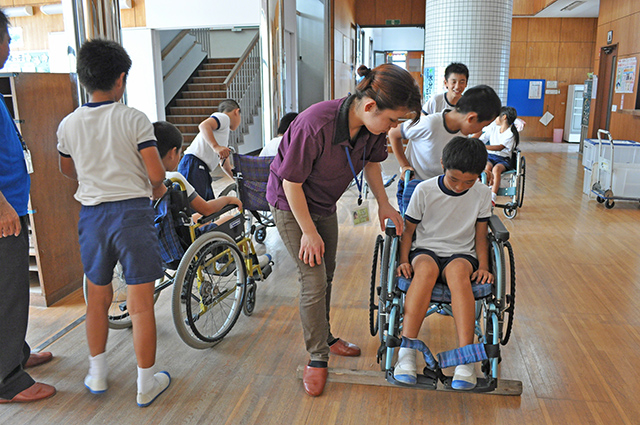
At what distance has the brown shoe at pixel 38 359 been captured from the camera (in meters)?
2.13

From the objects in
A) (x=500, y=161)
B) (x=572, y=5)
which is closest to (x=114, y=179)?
(x=500, y=161)

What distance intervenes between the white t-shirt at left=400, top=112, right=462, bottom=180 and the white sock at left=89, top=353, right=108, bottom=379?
173cm

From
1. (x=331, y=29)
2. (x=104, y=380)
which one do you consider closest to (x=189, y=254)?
(x=104, y=380)

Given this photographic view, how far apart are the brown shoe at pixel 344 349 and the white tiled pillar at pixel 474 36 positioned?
4.66 metres

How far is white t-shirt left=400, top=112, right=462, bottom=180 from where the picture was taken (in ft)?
8.39

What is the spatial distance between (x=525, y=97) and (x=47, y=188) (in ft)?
36.9

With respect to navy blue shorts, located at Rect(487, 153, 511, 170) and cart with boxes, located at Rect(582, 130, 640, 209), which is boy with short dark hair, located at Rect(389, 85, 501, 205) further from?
cart with boxes, located at Rect(582, 130, 640, 209)

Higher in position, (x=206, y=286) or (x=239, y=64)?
(x=239, y=64)

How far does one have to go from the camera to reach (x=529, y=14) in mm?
10945

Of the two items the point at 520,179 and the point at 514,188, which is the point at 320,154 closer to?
the point at 514,188

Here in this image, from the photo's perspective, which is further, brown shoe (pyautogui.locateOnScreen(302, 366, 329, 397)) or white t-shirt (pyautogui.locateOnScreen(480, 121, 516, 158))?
white t-shirt (pyautogui.locateOnScreen(480, 121, 516, 158))

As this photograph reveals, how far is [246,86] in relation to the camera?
8883mm

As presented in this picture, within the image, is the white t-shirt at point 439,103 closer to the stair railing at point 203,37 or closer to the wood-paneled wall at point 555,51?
the stair railing at point 203,37

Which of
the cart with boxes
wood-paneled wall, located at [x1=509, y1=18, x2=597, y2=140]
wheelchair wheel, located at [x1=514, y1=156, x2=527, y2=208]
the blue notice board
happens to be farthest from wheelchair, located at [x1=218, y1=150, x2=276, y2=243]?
wood-paneled wall, located at [x1=509, y1=18, x2=597, y2=140]
